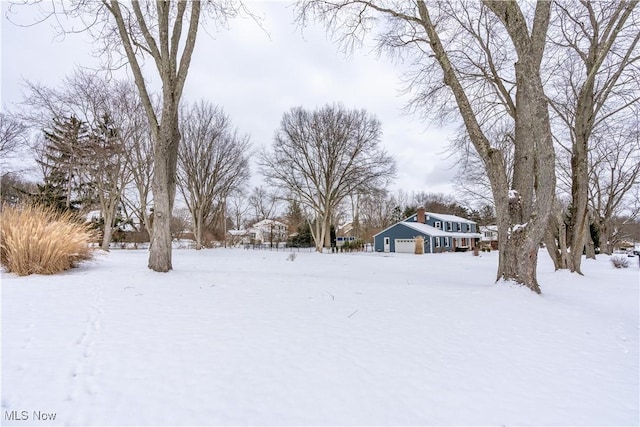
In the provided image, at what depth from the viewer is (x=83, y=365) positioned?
6.86 ft

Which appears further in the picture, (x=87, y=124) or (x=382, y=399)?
(x=87, y=124)

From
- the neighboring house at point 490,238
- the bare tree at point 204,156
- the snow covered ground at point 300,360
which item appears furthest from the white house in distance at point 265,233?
the snow covered ground at point 300,360

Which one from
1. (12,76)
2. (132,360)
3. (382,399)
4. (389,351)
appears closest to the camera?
(382,399)

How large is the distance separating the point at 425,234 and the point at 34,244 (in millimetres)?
31770

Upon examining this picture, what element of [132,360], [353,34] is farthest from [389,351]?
[353,34]

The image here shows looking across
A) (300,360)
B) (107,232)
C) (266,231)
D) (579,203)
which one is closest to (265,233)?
(266,231)

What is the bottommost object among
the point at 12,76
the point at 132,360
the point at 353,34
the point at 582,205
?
the point at 132,360

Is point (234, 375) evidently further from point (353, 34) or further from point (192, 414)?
point (353, 34)

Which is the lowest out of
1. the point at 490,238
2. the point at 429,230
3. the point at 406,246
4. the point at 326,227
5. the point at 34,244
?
the point at 406,246

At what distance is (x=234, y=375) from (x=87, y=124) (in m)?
17.7

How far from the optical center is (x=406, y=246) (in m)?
33.3

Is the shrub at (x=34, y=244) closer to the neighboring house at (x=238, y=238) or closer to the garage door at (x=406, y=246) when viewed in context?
the neighboring house at (x=238, y=238)

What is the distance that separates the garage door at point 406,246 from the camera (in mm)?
32844

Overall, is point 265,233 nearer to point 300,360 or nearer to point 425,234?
point 425,234
